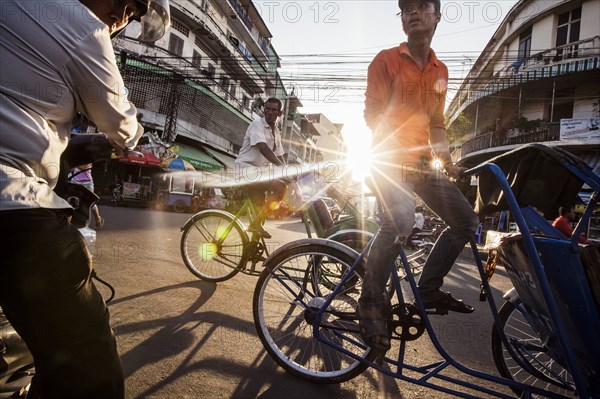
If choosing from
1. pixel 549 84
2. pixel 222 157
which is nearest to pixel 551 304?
pixel 549 84

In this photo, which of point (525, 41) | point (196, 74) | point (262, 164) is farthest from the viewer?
point (196, 74)

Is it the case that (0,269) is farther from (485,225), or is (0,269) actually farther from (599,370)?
(485,225)

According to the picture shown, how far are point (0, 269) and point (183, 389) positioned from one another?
1.32 m

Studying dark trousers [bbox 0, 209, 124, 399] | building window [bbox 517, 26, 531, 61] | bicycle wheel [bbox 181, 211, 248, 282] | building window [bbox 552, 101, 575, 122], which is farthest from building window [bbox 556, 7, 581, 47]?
dark trousers [bbox 0, 209, 124, 399]

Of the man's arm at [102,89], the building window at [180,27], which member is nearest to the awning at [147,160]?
the building window at [180,27]

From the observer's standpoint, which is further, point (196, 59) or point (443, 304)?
point (196, 59)

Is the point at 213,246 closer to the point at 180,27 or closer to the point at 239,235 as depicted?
the point at 239,235

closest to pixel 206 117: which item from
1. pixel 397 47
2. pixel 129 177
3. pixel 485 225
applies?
pixel 129 177

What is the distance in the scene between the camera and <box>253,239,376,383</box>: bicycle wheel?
2.12 meters

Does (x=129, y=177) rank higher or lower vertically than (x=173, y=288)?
higher

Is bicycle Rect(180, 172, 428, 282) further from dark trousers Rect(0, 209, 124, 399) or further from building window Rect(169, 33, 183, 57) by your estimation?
building window Rect(169, 33, 183, 57)

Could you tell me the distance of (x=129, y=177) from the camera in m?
19.9

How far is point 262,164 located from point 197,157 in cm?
2114

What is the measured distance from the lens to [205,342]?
2432mm
